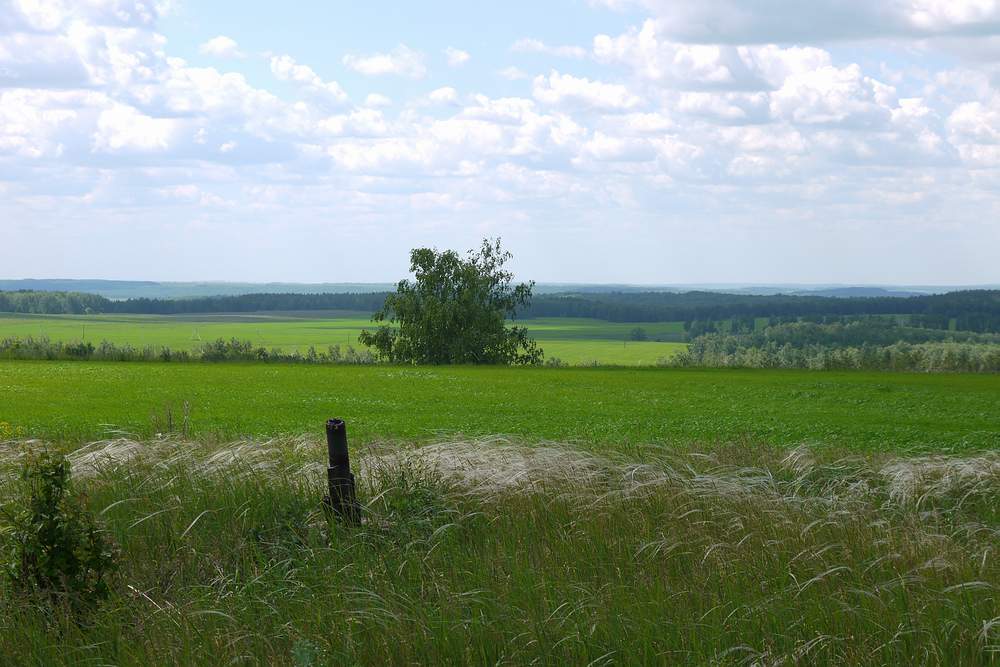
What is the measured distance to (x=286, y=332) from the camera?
164750 millimetres

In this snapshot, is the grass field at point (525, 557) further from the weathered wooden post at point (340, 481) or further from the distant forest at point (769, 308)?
the distant forest at point (769, 308)

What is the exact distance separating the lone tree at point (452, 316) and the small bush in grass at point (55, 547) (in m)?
53.1

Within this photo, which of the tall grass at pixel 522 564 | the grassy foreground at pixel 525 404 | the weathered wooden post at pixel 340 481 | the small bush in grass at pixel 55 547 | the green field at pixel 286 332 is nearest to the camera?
the tall grass at pixel 522 564

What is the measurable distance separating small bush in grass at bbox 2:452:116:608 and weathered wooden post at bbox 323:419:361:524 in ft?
7.04

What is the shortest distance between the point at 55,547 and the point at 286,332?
160889mm

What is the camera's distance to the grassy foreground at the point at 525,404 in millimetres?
19328

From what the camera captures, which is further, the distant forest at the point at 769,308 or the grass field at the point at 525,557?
the distant forest at the point at 769,308

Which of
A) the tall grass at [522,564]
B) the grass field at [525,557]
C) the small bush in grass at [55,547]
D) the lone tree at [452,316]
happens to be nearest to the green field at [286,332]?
the lone tree at [452,316]

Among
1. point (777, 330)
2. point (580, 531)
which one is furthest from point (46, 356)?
point (777, 330)

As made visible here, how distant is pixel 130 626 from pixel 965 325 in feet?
385

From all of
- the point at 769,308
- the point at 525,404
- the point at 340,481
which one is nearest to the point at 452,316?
the point at 525,404

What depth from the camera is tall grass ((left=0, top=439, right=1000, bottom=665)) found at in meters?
6.25

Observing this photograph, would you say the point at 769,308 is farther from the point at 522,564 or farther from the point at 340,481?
the point at 522,564

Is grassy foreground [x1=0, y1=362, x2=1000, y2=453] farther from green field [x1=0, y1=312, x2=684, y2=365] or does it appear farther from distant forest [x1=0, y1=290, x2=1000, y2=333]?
green field [x1=0, y1=312, x2=684, y2=365]
